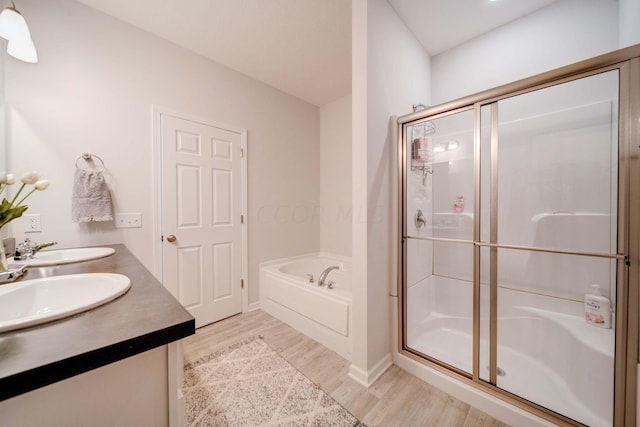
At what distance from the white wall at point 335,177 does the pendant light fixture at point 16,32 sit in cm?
262

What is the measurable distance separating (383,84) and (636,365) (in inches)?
76.3

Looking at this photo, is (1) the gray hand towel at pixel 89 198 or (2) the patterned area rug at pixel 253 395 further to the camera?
(1) the gray hand towel at pixel 89 198

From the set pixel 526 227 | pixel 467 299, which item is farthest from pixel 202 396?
pixel 526 227

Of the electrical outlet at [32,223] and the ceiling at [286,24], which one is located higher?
the ceiling at [286,24]

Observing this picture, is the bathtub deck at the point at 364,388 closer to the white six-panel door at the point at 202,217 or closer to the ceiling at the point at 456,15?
the white six-panel door at the point at 202,217

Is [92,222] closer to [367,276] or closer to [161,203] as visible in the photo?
[161,203]

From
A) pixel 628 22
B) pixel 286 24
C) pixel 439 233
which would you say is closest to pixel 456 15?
pixel 628 22

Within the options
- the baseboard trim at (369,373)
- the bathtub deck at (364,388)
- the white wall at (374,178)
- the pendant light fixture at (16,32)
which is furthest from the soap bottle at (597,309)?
the pendant light fixture at (16,32)

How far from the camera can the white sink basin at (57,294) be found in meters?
0.75

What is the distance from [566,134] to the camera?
5.29 ft

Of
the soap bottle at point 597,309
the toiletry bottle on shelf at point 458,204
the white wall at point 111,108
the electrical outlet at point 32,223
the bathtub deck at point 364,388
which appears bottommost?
the bathtub deck at point 364,388

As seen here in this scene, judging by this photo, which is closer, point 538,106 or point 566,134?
point 566,134

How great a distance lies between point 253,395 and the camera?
1.43 meters

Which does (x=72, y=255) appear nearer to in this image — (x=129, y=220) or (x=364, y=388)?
(x=129, y=220)
